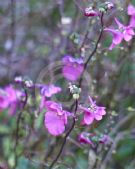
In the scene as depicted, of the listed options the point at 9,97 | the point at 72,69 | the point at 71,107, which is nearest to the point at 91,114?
the point at 71,107

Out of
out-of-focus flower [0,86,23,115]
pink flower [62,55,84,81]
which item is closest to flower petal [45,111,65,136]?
pink flower [62,55,84,81]

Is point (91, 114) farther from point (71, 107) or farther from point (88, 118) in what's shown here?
point (71, 107)

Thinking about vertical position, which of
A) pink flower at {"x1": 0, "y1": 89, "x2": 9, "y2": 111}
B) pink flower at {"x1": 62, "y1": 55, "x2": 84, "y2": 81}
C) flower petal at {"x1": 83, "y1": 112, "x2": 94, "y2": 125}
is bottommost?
pink flower at {"x1": 0, "y1": 89, "x2": 9, "y2": 111}

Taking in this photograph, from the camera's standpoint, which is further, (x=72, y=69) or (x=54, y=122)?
(x=72, y=69)

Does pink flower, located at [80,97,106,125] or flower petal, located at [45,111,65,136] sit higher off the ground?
pink flower, located at [80,97,106,125]

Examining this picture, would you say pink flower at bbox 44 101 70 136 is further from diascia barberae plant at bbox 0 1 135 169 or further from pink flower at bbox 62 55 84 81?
pink flower at bbox 62 55 84 81

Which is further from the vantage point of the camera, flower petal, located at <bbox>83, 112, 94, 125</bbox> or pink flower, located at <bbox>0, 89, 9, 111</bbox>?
pink flower, located at <bbox>0, 89, 9, 111</bbox>

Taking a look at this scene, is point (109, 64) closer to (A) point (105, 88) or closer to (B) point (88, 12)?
(A) point (105, 88)

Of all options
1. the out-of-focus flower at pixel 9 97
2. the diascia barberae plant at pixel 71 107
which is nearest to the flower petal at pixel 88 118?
the diascia barberae plant at pixel 71 107

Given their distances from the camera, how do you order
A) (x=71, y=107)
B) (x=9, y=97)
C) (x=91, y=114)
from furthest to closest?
(x=9, y=97)
(x=71, y=107)
(x=91, y=114)
